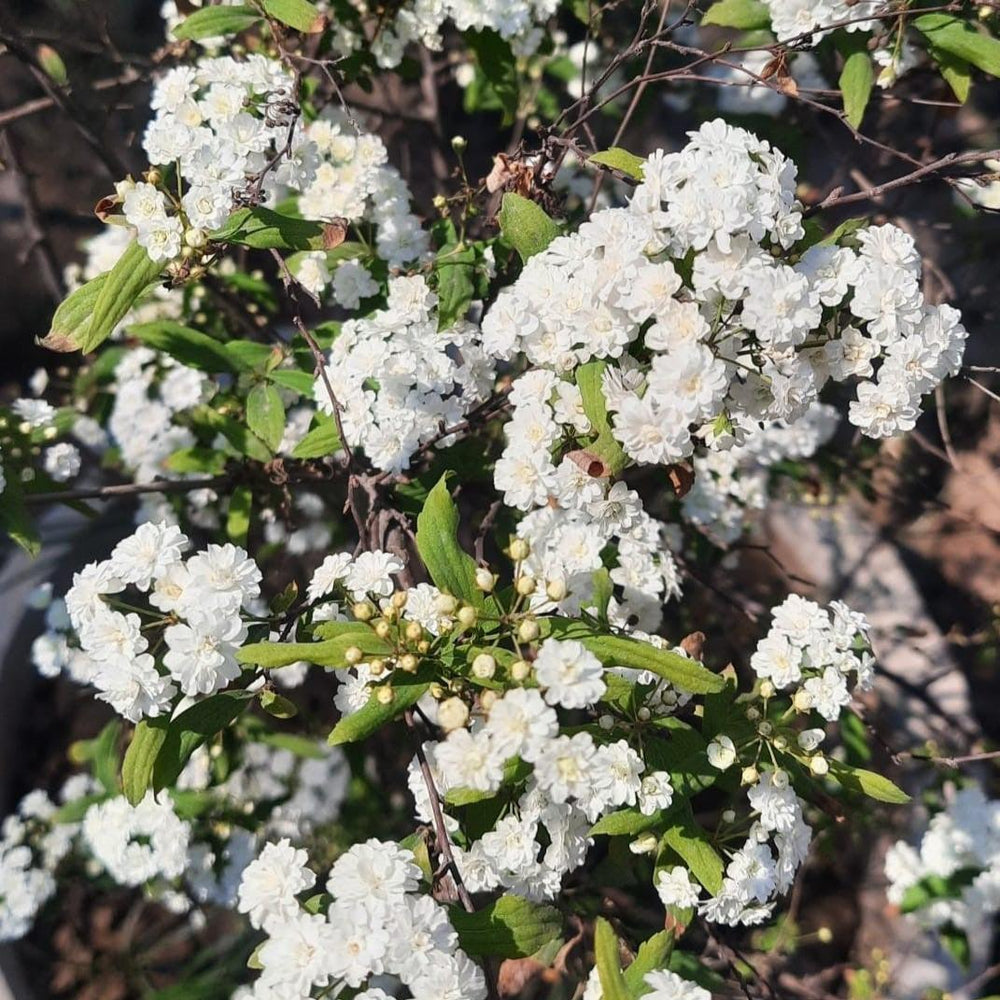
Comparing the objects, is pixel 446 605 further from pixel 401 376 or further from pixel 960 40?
pixel 960 40

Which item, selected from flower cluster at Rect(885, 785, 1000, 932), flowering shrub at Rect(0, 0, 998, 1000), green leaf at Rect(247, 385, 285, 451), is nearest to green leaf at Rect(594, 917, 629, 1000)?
flowering shrub at Rect(0, 0, 998, 1000)

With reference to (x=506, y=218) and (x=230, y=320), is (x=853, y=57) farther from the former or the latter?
(x=230, y=320)

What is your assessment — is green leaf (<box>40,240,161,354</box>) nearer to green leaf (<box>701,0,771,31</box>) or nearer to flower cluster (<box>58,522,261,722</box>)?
flower cluster (<box>58,522,261,722</box>)

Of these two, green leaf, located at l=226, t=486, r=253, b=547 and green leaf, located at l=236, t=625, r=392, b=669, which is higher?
green leaf, located at l=236, t=625, r=392, b=669

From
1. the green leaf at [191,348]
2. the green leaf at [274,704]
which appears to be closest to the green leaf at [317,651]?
the green leaf at [274,704]

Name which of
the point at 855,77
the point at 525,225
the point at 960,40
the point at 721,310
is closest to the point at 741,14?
the point at 855,77

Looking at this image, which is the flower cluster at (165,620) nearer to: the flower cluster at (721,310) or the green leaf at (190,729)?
the green leaf at (190,729)
